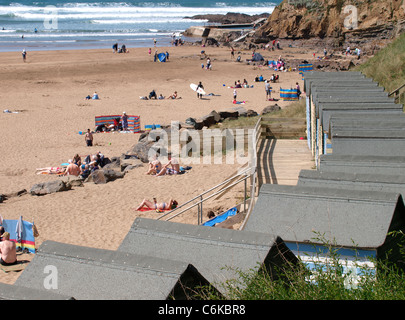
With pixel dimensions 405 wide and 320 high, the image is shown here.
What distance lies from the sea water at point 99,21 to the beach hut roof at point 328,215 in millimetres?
48812

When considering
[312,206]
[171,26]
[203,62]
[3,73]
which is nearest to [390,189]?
[312,206]

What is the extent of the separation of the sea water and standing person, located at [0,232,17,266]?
1736 inches

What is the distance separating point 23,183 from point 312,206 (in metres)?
12.0

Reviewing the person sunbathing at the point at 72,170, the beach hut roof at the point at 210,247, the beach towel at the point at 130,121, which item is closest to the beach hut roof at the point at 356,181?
the beach hut roof at the point at 210,247

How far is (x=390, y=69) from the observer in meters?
20.1

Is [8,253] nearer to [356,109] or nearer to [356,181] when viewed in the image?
[356,181]

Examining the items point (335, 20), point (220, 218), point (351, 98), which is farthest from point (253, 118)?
point (335, 20)

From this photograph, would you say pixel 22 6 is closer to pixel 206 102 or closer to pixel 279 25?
pixel 279 25

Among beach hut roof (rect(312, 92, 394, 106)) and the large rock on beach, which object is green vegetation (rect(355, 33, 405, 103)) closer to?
the large rock on beach

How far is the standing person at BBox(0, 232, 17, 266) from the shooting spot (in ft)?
33.2

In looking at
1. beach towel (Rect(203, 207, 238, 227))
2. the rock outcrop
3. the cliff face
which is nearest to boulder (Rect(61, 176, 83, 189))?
beach towel (Rect(203, 207, 238, 227))

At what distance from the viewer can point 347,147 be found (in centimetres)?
884

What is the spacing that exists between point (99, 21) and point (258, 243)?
89804 millimetres
